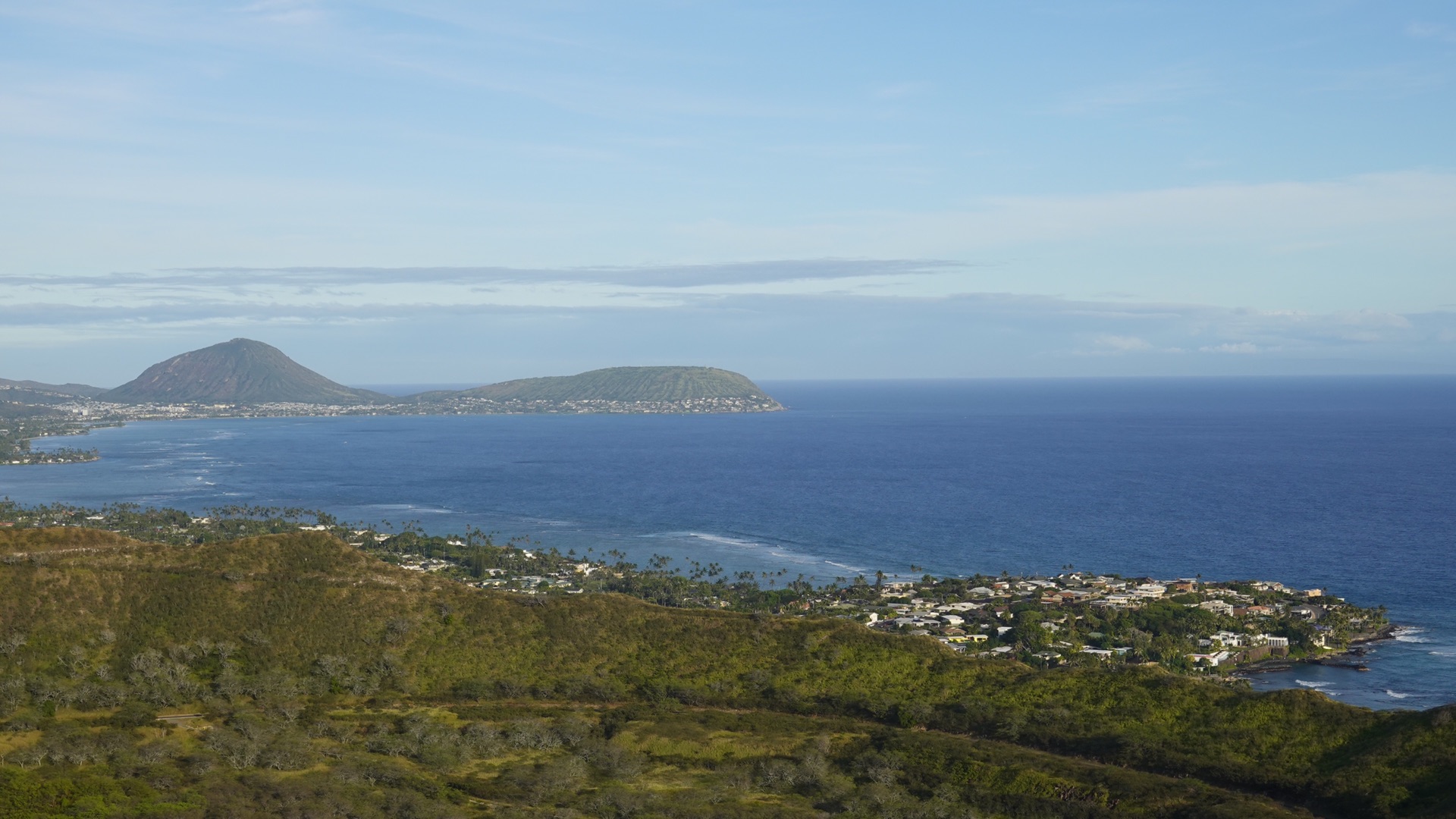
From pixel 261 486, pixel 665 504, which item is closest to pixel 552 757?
pixel 665 504

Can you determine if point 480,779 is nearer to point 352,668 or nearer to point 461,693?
point 461,693

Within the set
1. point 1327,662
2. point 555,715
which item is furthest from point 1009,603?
point 555,715

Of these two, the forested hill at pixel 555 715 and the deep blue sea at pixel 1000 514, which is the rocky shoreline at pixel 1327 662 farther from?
the forested hill at pixel 555 715

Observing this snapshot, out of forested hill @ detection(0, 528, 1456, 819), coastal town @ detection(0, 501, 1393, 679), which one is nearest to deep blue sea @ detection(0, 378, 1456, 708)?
coastal town @ detection(0, 501, 1393, 679)

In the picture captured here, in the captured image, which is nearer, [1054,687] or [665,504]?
[1054,687]

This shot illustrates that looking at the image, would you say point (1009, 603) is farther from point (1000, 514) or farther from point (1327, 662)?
point (1000, 514)

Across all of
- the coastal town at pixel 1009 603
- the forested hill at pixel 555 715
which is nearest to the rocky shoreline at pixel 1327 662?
the coastal town at pixel 1009 603
